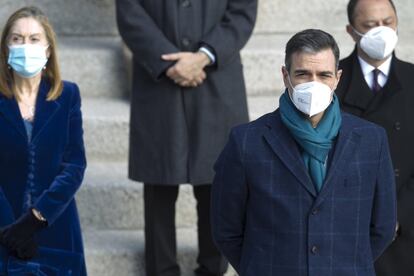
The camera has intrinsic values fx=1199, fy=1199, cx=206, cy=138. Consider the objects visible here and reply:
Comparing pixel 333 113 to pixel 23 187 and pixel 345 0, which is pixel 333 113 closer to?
pixel 23 187

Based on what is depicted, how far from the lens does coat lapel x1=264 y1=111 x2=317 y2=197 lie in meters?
3.72

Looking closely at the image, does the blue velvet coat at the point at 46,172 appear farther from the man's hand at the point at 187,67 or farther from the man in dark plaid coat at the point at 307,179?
the man in dark plaid coat at the point at 307,179

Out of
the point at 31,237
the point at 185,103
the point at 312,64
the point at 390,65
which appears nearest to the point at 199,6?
the point at 185,103

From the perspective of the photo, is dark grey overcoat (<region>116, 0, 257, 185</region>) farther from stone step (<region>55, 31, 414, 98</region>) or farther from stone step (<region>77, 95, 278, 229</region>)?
stone step (<region>55, 31, 414, 98</region>)

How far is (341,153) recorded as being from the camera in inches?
148

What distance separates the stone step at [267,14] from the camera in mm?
7449

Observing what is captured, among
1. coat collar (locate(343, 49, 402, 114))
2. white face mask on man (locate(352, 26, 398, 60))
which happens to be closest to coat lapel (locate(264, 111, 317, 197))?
coat collar (locate(343, 49, 402, 114))

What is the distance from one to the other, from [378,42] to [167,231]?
1518 mm

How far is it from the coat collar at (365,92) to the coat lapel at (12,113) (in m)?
1.30

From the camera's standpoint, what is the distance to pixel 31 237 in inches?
184

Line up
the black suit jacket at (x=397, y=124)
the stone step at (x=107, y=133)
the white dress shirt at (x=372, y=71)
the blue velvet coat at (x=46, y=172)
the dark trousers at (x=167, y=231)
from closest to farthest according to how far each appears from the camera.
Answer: the blue velvet coat at (x=46, y=172)
the black suit jacket at (x=397, y=124)
the white dress shirt at (x=372, y=71)
the dark trousers at (x=167, y=231)
the stone step at (x=107, y=133)

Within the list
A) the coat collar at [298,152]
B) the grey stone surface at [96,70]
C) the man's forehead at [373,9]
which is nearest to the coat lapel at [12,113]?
the coat collar at [298,152]

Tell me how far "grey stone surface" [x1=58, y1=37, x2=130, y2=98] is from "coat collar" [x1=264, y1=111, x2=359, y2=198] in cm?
333

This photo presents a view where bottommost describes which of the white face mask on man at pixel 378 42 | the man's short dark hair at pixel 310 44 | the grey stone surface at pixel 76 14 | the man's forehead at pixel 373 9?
the grey stone surface at pixel 76 14
